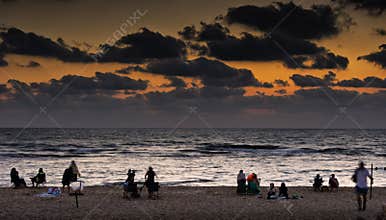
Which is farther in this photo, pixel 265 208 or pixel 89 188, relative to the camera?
pixel 89 188

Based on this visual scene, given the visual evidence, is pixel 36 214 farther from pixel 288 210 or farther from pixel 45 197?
pixel 288 210

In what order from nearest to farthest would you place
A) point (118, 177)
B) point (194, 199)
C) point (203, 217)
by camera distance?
point (203, 217) → point (194, 199) → point (118, 177)

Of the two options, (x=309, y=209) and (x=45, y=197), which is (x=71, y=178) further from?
(x=309, y=209)

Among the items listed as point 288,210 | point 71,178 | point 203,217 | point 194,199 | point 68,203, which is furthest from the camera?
point 71,178

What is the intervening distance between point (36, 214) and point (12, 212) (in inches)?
47.4

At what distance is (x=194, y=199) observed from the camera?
23.4 meters

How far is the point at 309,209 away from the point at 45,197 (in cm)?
1271

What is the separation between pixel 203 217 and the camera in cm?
1828

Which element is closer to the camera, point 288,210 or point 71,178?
point 288,210

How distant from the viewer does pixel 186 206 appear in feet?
68.8

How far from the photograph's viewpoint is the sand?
18.6 m

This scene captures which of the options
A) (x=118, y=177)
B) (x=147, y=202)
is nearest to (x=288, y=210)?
(x=147, y=202)

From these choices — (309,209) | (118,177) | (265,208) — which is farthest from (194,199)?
(118,177)

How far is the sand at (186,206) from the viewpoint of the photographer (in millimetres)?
18562
